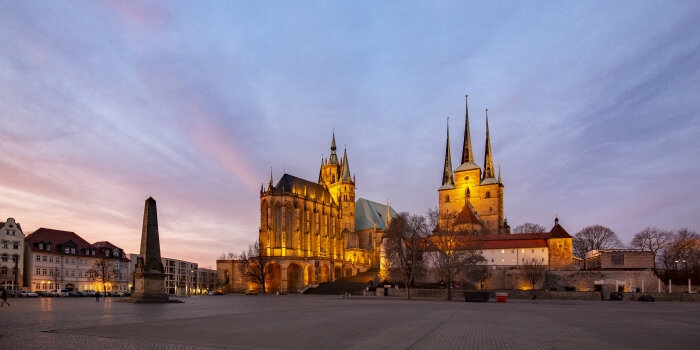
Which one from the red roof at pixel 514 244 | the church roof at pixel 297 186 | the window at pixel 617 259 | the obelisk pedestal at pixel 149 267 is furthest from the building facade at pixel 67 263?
the window at pixel 617 259

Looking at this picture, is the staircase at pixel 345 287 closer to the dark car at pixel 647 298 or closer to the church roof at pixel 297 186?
the church roof at pixel 297 186

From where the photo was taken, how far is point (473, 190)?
97.9m

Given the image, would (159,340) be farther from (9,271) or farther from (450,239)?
(9,271)

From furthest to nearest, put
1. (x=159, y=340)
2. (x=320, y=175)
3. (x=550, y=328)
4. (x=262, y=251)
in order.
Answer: (x=320, y=175) < (x=262, y=251) < (x=550, y=328) < (x=159, y=340)

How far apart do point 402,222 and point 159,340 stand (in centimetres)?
5195

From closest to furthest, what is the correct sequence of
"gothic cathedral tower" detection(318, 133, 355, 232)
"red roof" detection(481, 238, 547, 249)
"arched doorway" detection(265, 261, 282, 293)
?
"red roof" detection(481, 238, 547, 249) → "arched doorway" detection(265, 261, 282, 293) → "gothic cathedral tower" detection(318, 133, 355, 232)

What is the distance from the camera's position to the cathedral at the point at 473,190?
312ft

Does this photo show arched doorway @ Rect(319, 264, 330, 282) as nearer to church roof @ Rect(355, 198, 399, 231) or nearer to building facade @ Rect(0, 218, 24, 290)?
church roof @ Rect(355, 198, 399, 231)

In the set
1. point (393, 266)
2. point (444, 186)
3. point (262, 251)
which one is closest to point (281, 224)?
point (262, 251)

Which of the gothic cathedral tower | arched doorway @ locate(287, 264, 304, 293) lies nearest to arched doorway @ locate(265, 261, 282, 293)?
arched doorway @ locate(287, 264, 304, 293)

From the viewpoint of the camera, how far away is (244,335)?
41.4ft

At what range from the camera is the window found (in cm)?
6397

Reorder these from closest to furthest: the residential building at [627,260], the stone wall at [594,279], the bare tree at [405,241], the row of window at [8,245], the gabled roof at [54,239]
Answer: the bare tree at [405,241]
the stone wall at [594,279]
the residential building at [627,260]
the row of window at [8,245]
the gabled roof at [54,239]

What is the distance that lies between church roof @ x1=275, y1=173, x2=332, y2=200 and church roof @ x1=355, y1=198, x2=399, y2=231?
465 inches
